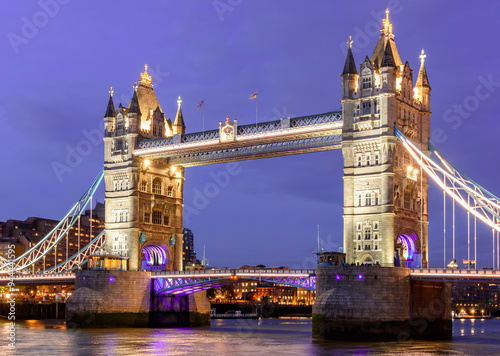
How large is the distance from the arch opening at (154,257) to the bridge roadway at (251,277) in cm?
521

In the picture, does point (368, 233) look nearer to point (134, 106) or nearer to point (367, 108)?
point (367, 108)

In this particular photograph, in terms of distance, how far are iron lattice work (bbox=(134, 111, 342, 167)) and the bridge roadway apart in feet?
37.8

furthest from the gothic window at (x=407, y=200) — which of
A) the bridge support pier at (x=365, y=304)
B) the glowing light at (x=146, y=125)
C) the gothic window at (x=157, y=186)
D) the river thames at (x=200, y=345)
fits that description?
the glowing light at (x=146, y=125)

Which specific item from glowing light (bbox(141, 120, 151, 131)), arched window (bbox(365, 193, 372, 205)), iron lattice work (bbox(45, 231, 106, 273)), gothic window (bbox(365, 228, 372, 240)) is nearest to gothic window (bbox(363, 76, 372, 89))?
arched window (bbox(365, 193, 372, 205))

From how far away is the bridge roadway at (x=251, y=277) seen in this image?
206 feet

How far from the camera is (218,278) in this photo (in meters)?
80.9

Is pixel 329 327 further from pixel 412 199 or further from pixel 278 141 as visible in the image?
pixel 278 141

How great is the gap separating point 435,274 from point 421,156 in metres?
10.1

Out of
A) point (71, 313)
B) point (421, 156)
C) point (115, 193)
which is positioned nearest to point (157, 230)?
point (115, 193)

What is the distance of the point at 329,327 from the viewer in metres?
64.4

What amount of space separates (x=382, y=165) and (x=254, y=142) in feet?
48.0

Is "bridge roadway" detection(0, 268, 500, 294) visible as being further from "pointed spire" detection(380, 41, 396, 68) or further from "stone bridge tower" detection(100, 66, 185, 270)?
"pointed spire" detection(380, 41, 396, 68)

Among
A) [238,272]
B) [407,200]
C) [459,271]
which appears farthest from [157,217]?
[459,271]

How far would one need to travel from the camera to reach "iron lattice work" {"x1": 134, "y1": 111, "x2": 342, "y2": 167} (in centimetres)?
7462
